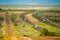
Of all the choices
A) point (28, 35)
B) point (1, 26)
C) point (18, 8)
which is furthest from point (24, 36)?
point (18, 8)

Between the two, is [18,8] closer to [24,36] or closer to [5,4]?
[5,4]

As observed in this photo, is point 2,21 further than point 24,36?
Yes

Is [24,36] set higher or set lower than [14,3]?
lower

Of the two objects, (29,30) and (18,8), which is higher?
(18,8)

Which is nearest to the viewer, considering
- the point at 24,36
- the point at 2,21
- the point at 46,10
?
the point at 24,36

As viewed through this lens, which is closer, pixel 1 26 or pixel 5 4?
pixel 1 26

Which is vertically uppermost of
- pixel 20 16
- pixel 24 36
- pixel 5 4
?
pixel 5 4

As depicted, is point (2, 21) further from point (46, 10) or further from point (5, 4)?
point (46, 10)

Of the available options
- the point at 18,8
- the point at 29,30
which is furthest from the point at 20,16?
the point at 29,30

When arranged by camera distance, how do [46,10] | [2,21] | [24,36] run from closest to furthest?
[24,36], [2,21], [46,10]
